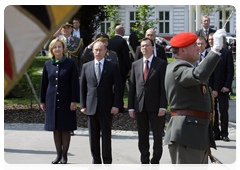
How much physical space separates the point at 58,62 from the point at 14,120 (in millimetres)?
3931

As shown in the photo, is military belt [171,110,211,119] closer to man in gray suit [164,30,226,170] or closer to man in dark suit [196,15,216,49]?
man in gray suit [164,30,226,170]

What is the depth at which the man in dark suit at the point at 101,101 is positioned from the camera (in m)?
5.34

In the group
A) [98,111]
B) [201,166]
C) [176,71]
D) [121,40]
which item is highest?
[121,40]

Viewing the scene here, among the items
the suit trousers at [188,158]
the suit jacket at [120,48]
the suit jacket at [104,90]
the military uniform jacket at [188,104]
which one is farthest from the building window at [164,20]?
the suit trousers at [188,158]

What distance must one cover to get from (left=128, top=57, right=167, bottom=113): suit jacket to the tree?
826 cm

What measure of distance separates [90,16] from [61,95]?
842cm

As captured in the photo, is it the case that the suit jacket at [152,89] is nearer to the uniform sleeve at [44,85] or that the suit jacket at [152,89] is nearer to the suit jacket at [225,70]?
the uniform sleeve at [44,85]

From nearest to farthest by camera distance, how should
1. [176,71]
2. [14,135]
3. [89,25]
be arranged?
[176,71]
[14,135]
[89,25]

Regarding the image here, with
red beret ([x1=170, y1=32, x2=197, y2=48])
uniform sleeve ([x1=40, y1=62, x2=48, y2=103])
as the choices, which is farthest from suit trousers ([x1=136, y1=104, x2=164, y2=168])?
red beret ([x1=170, y1=32, x2=197, y2=48])

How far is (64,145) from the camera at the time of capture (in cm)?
558

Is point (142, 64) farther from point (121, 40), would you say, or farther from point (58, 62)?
point (121, 40)

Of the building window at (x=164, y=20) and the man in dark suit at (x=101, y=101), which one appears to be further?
the building window at (x=164, y=20)

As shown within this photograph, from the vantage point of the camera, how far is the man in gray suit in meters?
3.32

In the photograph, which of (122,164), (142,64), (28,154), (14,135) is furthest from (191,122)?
(14,135)
